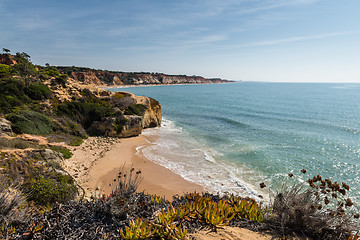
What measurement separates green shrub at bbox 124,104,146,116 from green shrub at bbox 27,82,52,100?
8.34 metres

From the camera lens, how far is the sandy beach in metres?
10.9

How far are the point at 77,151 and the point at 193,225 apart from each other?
42.8 ft

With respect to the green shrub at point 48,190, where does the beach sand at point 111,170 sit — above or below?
below

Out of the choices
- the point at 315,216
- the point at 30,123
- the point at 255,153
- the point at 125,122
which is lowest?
the point at 255,153

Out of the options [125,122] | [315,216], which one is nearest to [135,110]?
[125,122]

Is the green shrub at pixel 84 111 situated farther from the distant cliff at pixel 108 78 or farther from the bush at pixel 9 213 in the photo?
the distant cliff at pixel 108 78

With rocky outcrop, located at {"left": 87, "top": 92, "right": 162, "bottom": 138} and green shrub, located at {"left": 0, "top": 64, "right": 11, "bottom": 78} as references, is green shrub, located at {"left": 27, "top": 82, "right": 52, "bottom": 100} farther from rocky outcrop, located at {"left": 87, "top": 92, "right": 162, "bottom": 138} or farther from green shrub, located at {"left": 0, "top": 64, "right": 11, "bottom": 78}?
rocky outcrop, located at {"left": 87, "top": 92, "right": 162, "bottom": 138}

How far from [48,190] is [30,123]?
10540 millimetres

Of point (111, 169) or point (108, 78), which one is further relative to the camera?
point (108, 78)

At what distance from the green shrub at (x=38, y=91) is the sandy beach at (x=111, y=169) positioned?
23.5 ft

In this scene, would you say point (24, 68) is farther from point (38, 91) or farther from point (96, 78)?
point (96, 78)

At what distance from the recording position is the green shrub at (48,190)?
22.8 ft

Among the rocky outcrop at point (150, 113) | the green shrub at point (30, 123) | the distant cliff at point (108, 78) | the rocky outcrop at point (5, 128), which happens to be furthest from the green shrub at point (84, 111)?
the distant cliff at point (108, 78)

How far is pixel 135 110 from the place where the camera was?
24.7 meters
